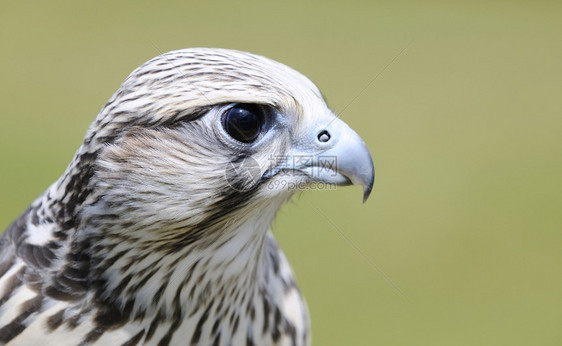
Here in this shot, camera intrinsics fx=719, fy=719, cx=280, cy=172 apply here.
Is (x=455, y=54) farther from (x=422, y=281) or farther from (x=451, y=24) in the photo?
(x=422, y=281)

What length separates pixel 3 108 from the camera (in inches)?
300

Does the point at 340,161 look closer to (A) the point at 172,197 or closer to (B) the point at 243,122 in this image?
(B) the point at 243,122

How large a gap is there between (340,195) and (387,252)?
2.48ft

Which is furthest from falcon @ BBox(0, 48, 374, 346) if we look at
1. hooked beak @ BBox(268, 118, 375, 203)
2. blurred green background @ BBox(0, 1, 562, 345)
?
blurred green background @ BBox(0, 1, 562, 345)

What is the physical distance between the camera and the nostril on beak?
1857mm

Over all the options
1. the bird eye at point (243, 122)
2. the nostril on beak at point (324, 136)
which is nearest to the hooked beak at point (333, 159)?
the nostril on beak at point (324, 136)

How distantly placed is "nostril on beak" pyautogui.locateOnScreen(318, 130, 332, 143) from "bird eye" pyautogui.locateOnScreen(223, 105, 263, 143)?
157mm

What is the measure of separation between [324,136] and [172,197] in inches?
16.6

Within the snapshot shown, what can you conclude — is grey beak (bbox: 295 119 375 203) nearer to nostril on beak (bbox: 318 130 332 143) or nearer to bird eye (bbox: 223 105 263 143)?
nostril on beak (bbox: 318 130 332 143)

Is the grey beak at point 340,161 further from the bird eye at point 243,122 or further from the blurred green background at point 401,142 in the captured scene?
the blurred green background at point 401,142

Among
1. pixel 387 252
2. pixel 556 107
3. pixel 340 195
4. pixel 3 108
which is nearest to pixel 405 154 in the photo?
pixel 340 195

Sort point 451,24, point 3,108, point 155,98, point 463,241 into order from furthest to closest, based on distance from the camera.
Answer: point 451,24, point 3,108, point 463,241, point 155,98

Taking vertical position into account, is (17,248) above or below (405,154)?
below

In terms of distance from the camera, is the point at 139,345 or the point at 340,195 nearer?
the point at 139,345
